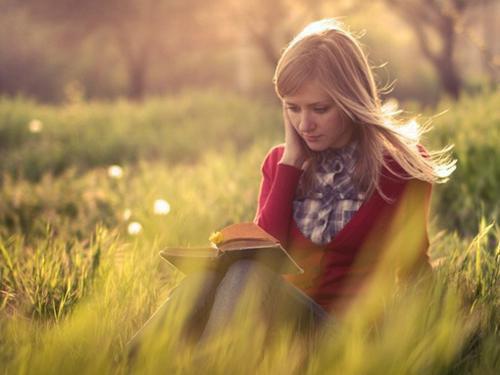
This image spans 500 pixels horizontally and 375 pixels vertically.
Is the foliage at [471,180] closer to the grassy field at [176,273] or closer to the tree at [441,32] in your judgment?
the grassy field at [176,273]

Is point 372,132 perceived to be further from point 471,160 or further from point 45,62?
point 45,62

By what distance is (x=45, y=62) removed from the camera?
23.8m

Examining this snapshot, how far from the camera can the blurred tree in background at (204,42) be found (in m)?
13.9

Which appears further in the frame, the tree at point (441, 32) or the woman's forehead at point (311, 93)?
the tree at point (441, 32)

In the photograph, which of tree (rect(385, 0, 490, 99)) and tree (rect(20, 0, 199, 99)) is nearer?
tree (rect(385, 0, 490, 99))

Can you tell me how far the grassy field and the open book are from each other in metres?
0.23

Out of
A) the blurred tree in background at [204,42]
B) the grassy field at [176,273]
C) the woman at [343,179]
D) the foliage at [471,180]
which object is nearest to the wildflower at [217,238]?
the woman at [343,179]

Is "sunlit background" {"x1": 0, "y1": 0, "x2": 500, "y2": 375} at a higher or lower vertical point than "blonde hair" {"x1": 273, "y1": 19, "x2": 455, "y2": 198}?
lower

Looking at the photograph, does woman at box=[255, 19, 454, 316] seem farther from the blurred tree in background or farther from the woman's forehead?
the blurred tree in background

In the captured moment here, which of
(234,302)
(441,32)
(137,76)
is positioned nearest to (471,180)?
(234,302)

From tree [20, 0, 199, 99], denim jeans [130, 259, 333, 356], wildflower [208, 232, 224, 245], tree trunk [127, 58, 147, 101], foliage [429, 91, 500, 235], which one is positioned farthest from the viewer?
tree trunk [127, 58, 147, 101]

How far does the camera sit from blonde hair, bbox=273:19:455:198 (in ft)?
8.99

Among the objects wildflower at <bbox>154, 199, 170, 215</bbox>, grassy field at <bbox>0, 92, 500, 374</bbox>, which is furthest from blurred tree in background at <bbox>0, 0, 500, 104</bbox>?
wildflower at <bbox>154, 199, 170, 215</bbox>

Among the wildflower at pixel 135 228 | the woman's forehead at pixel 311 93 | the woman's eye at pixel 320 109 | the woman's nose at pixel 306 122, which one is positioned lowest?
the wildflower at pixel 135 228
